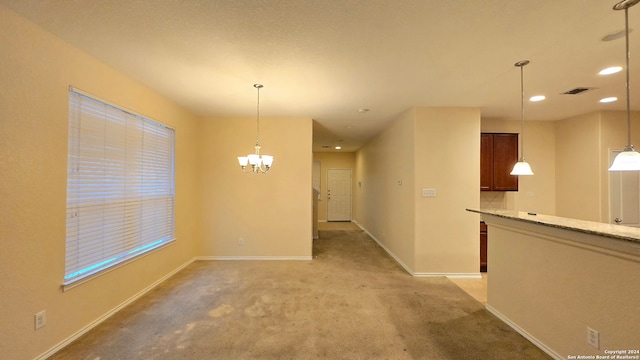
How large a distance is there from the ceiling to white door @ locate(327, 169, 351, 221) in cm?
568

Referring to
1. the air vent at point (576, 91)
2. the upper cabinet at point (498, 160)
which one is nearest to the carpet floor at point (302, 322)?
the upper cabinet at point (498, 160)

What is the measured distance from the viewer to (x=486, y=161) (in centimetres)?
428

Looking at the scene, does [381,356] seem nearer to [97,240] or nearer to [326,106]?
[97,240]

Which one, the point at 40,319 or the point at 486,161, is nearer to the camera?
the point at 40,319

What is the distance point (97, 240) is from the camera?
8.19ft

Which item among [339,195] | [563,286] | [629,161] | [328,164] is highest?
[328,164]

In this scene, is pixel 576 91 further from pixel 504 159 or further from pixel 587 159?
pixel 587 159

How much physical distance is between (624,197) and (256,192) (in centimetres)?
603

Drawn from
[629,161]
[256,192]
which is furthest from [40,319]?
[629,161]

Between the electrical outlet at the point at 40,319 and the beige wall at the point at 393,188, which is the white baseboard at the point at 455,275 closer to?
the beige wall at the point at 393,188

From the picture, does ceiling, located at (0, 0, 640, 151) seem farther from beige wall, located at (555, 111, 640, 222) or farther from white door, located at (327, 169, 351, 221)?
white door, located at (327, 169, 351, 221)

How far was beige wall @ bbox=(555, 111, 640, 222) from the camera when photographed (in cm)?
396

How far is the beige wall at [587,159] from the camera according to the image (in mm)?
3955

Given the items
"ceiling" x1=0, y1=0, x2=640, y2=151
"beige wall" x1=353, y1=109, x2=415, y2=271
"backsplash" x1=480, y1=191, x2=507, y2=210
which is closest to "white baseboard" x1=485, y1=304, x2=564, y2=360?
"beige wall" x1=353, y1=109, x2=415, y2=271
